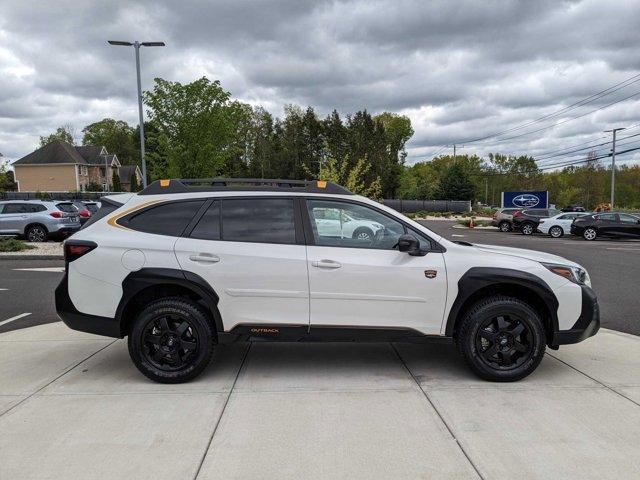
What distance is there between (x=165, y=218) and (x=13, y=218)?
1625 centimetres

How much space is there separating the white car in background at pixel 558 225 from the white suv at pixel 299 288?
24494 mm

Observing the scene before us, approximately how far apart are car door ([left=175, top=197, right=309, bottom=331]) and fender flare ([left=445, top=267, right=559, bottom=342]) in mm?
1269

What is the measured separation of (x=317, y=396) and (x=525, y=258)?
2154 mm

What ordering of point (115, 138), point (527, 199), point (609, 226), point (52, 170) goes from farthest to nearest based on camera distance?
point (115, 138) → point (52, 170) → point (527, 199) → point (609, 226)

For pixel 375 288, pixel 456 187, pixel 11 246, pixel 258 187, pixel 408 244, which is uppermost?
pixel 456 187

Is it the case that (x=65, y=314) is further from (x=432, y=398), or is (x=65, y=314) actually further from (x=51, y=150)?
(x=51, y=150)

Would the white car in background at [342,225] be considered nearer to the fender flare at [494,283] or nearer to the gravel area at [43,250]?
the fender flare at [494,283]

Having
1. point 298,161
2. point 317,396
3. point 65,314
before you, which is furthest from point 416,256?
point 298,161

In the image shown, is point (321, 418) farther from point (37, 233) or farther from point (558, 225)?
point (558, 225)

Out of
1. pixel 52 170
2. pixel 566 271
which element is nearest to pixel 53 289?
pixel 566 271

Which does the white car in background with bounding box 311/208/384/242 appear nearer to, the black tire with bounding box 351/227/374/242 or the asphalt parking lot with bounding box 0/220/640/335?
the black tire with bounding box 351/227/374/242

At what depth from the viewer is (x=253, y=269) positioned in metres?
4.24

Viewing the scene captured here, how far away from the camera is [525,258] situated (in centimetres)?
443

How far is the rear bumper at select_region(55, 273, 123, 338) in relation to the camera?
4.36m
